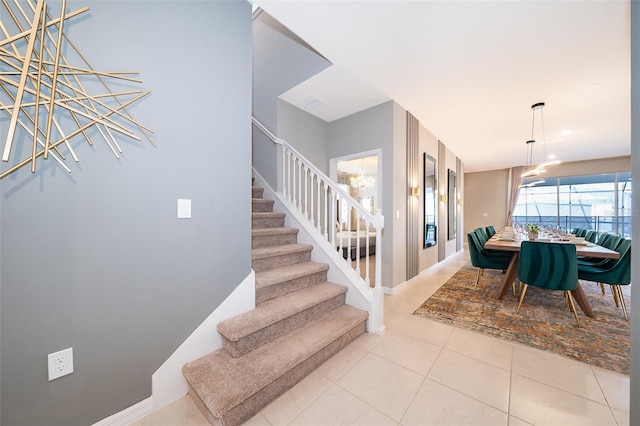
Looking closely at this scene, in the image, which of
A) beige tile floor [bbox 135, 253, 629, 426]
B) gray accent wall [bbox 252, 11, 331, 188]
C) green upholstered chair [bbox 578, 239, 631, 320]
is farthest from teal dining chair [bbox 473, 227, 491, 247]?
gray accent wall [bbox 252, 11, 331, 188]

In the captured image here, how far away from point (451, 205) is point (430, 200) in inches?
79.3

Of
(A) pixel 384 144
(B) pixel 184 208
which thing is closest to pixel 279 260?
(B) pixel 184 208

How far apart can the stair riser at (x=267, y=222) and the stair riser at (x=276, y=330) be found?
1.25m

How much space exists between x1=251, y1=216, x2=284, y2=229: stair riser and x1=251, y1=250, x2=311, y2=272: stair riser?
604 millimetres

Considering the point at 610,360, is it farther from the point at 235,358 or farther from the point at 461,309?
the point at 235,358

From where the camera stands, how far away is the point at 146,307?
58.3 inches

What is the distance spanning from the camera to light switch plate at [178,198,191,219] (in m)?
1.61

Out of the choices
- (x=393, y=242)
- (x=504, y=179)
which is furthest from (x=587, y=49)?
(x=504, y=179)

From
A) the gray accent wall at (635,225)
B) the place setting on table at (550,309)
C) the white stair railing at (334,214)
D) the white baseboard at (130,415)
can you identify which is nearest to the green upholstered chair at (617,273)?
the place setting on table at (550,309)

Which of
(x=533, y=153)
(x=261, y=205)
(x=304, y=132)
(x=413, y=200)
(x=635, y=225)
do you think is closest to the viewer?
(x=635, y=225)

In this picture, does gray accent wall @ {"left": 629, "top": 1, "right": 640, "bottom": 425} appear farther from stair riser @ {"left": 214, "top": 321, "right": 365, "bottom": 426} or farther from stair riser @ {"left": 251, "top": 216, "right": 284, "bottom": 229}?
stair riser @ {"left": 251, "top": 216, "right": 284, "bottom": 229}

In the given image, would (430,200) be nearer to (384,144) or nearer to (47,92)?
(384,144)

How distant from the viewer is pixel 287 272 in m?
2.38

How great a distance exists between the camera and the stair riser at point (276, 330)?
5.58 ft
